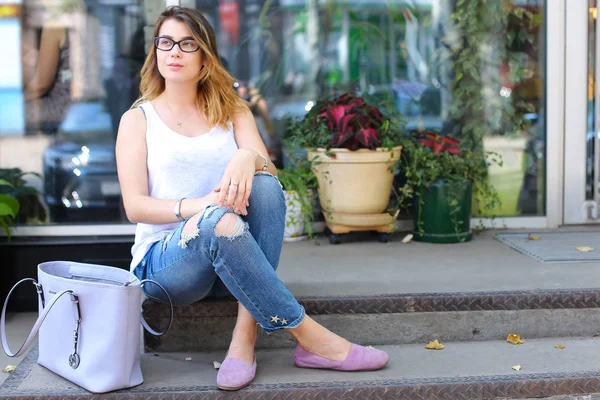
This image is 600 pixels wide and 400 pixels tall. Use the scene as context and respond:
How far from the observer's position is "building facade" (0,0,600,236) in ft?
13.3

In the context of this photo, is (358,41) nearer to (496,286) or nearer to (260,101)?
(260,101)

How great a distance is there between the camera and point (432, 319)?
2859 millimetres

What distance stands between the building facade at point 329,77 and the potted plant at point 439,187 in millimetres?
389

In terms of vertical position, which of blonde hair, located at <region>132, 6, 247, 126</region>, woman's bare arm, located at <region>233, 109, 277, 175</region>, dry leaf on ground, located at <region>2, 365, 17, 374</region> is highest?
blonde hair, located at <region>132, 6, 247, 126</region>

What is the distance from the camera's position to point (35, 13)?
13.4 feet

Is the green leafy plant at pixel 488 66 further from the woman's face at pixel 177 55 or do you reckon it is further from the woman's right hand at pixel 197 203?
the woman's right hand at pixel 197 203

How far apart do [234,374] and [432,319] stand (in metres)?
0.83

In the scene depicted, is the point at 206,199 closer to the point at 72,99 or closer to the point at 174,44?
the point at 174,44

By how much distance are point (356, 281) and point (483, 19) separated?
1.99 metres

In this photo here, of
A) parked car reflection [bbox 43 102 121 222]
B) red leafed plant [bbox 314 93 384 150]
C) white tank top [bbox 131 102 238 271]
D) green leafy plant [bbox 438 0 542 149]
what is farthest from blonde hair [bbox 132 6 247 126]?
green leafy plant [bbox 438 0 542 149]

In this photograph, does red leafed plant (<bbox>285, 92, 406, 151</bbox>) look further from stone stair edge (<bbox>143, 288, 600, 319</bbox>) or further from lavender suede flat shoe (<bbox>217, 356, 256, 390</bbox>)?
lavender suede flat shoe (<bbox>217, 356, 256, 390</bbox>)

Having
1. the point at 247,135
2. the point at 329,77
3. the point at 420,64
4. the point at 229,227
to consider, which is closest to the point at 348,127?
the point at 329,77

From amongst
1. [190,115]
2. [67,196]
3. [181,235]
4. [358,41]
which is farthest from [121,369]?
[358,41]

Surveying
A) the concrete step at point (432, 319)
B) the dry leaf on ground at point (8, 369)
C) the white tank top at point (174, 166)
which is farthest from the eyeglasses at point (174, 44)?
the dry leaf on ground at point (8, 369)
